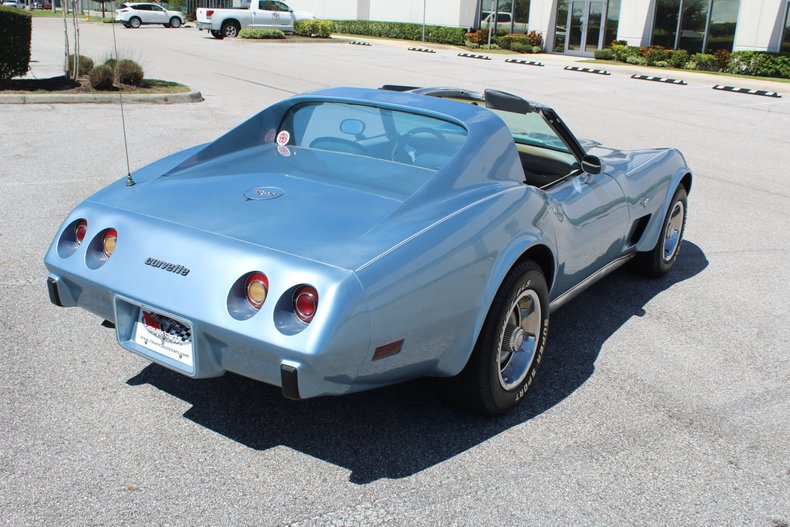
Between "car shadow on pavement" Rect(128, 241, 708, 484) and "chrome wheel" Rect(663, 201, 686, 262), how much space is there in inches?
71.4

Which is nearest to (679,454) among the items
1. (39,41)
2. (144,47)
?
(144,47)

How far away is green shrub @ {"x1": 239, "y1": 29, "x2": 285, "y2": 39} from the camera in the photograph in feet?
107

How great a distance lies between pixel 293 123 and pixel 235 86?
41.7ft

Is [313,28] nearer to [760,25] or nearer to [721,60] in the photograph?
[721,60]

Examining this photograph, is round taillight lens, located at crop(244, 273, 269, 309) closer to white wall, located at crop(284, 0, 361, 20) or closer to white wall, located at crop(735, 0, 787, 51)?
white wall, located at crop(735, 0, 787, 51)

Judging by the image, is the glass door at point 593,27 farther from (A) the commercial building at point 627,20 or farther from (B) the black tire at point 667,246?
(B) the black tire at point 667,246

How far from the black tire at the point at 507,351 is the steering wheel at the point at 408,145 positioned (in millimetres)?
764

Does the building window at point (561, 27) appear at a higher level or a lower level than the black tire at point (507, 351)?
higher

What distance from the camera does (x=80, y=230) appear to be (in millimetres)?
3561

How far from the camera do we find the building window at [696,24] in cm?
2855

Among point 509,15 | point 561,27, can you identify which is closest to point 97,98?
point 561,27

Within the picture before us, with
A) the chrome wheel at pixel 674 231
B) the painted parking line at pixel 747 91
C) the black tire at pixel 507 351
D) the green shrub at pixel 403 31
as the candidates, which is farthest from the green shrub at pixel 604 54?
the black tire at pixel 507 351

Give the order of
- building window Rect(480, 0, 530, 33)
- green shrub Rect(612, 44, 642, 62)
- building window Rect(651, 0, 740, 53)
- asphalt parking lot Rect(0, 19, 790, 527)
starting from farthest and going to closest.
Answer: building window Rect(480, 0, 530, 33)
green shrub Rect(612, 44, 642, 62)
building window Rect(651, 0, 740, 53)
asphalt parking lot Rect(0, 19, 790, 527)

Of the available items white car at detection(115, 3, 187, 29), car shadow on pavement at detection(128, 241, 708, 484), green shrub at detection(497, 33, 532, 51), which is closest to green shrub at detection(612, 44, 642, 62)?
green shrub at detection(497, 33, 532, 51)
